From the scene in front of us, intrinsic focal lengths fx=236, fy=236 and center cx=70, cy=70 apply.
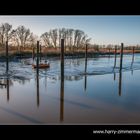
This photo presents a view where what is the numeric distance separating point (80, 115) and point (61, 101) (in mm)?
992

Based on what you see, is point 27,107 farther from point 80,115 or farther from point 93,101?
point 93,101

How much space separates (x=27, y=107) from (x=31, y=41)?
1471cm

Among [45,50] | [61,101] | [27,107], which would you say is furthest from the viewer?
[45,50]

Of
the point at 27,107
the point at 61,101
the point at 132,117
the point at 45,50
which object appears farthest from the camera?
the point at 45,50
